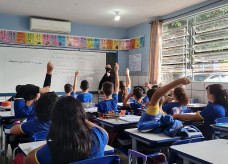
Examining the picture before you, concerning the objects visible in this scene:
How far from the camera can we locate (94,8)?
5750 millimetres

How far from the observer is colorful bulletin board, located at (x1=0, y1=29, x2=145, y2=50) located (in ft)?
20.5

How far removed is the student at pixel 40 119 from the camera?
76.5 inches

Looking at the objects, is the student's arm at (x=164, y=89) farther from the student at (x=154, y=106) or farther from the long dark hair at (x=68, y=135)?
the long dark hair at (x=68, y=135)

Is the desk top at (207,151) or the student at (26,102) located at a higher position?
the student at (26,102)

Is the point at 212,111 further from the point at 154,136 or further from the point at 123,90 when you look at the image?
the point at 123,90

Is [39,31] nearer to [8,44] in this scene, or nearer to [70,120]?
[8,44]

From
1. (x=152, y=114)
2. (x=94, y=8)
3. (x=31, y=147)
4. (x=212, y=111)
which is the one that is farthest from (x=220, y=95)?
(x=94, y=8)

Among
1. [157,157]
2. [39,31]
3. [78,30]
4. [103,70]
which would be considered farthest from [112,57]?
[157,157]

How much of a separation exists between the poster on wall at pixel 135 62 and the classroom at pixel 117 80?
3cm

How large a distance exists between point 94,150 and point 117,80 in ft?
7.86

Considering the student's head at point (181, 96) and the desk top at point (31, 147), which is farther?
the student's head at point (181, 96)

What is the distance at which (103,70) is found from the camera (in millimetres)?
7465

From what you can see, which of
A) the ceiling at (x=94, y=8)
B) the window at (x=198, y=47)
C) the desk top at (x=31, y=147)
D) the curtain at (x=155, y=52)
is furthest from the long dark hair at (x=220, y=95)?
the curtain at (x=155, y=52)

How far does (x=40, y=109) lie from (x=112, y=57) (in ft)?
19.3
